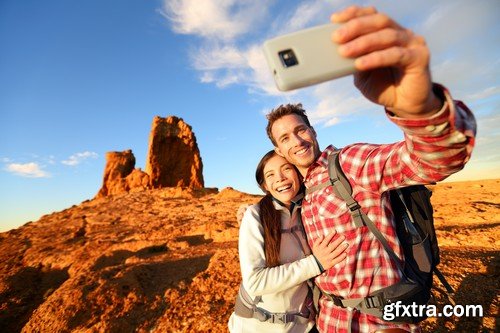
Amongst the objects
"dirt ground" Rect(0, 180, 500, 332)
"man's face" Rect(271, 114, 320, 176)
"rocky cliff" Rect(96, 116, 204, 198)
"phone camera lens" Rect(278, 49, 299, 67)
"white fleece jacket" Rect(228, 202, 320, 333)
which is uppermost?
"rocky cliff" Rect(96, 116, 204, 198)

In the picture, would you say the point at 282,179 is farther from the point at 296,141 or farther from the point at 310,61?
Answer: the point at 310,61

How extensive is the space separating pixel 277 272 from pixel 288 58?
1.66m

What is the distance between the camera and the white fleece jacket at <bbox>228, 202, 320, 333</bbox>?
212 centimetres

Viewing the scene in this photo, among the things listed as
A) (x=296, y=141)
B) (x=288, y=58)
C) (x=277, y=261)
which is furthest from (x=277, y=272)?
(x=288, y=58)

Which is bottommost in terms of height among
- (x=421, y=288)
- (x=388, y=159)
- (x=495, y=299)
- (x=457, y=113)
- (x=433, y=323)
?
(x=495, y=299)

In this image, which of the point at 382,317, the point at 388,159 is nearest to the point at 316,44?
the point at 388,159

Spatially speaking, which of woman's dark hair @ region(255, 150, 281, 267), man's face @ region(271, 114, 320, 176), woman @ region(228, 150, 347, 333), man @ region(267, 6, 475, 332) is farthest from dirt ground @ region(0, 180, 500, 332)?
man's face @ region(271, 114, 320, 176)

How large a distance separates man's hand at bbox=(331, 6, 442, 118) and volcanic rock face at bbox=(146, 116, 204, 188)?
113 feet

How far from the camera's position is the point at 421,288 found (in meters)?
1.83

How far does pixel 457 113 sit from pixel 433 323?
3794 mm

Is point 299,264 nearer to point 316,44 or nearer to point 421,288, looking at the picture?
point 421,288

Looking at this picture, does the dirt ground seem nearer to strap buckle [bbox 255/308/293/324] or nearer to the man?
strap buckle [bbox 255/308/293/324]

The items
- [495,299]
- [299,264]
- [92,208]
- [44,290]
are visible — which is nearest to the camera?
[299,264]

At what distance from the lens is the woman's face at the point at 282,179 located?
2.46m
